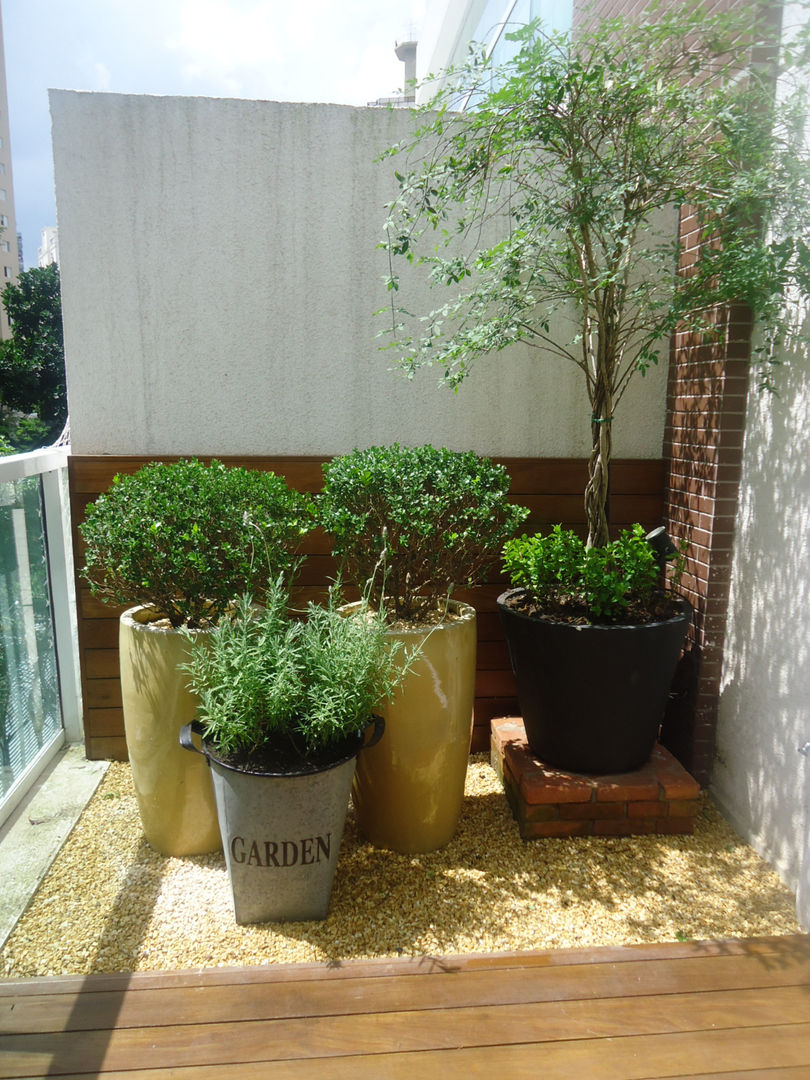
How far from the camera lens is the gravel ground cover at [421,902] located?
2.18 meters

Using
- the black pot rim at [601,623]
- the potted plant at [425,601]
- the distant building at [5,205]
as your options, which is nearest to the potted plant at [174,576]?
the potted plant at [425,601]

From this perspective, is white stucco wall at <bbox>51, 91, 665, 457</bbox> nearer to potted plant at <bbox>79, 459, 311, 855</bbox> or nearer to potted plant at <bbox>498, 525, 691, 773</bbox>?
potted plant at <bbox>79, 459, 311, 855</bbox>

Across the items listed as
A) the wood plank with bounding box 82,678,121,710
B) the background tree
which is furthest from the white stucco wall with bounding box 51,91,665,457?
the background tree

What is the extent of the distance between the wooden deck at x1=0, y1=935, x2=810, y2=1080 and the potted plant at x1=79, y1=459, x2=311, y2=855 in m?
0.65

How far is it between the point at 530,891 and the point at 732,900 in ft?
2.16

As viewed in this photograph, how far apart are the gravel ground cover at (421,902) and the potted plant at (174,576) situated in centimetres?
27

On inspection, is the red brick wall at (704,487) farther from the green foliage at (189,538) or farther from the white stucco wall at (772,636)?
the green foliage at (189,538)

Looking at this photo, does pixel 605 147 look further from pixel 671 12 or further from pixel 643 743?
pixel 643 743

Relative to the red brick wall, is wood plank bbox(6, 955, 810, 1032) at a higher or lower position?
lower

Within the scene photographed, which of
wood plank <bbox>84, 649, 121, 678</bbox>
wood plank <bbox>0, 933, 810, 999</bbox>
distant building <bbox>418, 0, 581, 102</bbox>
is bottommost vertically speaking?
wood plank <bbox>0, 933, 810, 999</bbox>

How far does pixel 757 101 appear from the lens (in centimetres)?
238

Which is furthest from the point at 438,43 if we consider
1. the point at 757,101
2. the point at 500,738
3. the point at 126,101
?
the point at 500,738

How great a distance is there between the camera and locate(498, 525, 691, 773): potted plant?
8.70ft

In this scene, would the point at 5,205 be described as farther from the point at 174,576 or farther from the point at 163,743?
the point at 163,743
